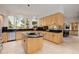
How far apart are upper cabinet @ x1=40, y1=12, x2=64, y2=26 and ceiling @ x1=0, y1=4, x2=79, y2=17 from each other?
12 cm

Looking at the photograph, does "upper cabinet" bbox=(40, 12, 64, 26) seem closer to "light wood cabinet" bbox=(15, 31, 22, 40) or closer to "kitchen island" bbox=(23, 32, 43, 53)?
"kitchen island" bbox=(23, 32, 43, 53)

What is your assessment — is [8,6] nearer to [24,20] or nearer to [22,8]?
[22,8]

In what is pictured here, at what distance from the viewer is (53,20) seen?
3320 mm

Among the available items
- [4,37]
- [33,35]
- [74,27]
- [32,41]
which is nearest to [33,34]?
[33,35]

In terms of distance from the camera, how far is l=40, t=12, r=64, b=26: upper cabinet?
324 cm

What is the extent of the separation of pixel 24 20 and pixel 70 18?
1.30m

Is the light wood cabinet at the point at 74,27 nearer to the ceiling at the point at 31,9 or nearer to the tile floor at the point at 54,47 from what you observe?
the tile floor at the point at 54,47

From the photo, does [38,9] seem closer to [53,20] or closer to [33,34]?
[53,20]

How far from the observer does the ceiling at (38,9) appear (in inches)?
122

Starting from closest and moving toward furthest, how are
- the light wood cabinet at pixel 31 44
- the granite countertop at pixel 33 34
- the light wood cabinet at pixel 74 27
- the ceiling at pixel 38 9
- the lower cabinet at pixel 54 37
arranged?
the ceiling at pixel 38 9 → the light wood cabinet at pixel 74 27 → the lower cabinet at pixel 54 37 → the granite countertop at pixel 33 34 → the light wood cabinet at pixel 31 44

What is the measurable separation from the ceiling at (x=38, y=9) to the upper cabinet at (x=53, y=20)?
0.38 ft

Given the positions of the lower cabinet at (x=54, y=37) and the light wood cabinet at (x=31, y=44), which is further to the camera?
the light wood cabinet at (x=31, y=44)

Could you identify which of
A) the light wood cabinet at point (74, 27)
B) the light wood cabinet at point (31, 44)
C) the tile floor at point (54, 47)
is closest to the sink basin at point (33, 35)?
the light wood cabinet at point (31, 44)

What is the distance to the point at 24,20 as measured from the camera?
327 cm
